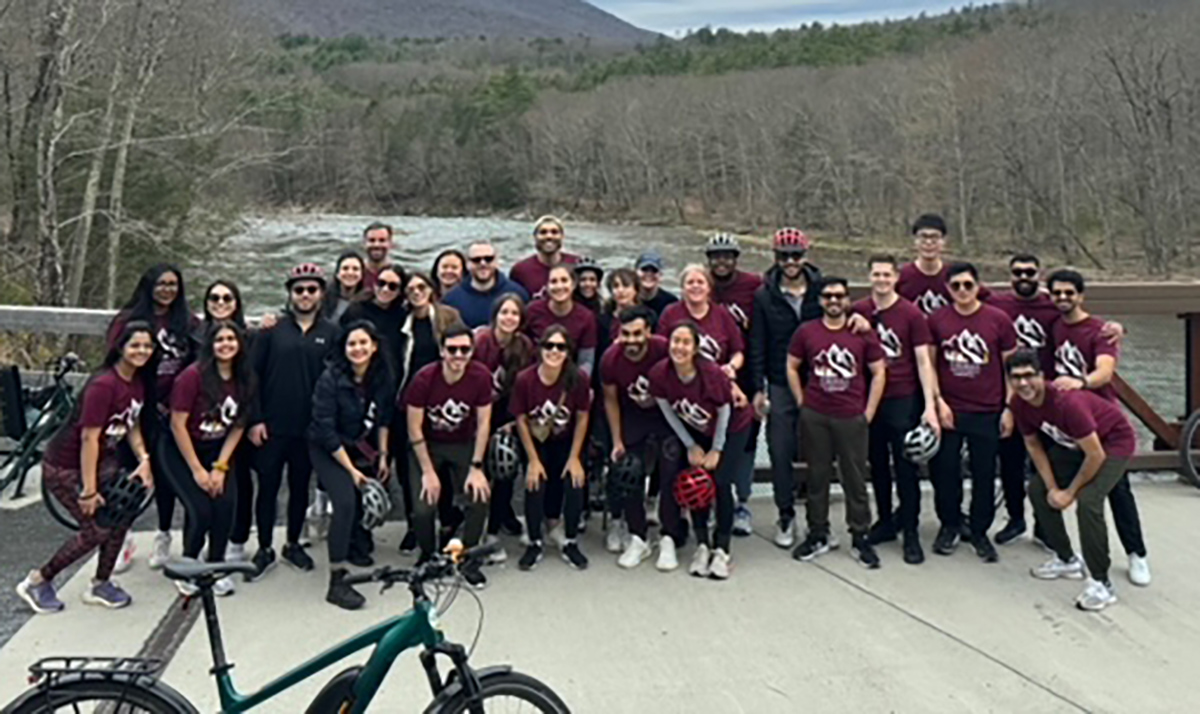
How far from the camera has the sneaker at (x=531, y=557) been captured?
17.8 ft

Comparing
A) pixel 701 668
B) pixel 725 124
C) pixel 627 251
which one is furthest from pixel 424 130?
pixel 701 668

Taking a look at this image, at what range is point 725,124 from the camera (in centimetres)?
9138

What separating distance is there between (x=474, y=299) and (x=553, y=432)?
0.91 metres

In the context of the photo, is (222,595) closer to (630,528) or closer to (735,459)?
(630,528)

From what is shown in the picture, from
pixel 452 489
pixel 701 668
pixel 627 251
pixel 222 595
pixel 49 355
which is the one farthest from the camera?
pixel 627 251

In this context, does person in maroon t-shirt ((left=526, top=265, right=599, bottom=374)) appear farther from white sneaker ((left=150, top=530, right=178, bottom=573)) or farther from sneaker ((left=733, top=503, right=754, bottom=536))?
white sneaker ((left=150, top=530, right=178, bottom=573))

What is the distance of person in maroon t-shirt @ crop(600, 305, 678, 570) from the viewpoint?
5402 mm

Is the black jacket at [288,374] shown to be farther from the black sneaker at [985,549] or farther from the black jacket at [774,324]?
the black sneaker at [985,549]

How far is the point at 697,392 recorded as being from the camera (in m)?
5.27

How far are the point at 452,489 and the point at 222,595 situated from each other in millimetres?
1159

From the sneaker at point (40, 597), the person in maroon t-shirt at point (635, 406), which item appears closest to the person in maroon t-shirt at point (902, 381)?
the person in maroon t-shirt at point (635, 406)

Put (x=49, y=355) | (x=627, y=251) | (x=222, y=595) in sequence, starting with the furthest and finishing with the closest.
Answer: (x=627, y=251), (x=49, y=355), (x=222, y=595)

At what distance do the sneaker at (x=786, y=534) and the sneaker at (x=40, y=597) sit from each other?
11.4ft

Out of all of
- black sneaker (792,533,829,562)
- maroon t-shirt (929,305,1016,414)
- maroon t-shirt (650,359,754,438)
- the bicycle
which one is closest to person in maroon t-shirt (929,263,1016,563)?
maroon t-shirt (929,305,1016,414)
